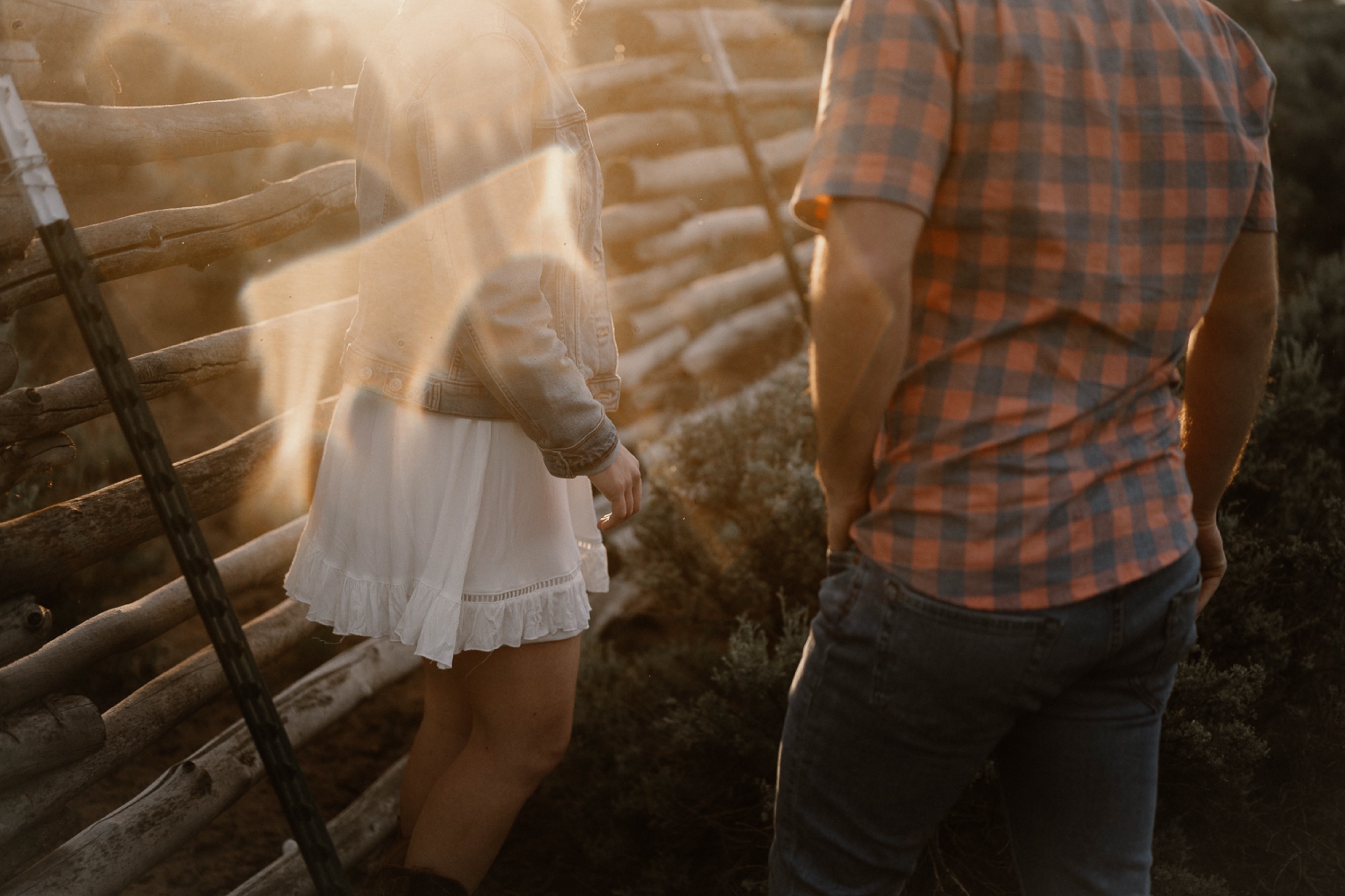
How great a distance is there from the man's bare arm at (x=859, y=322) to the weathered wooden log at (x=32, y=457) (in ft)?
5.50

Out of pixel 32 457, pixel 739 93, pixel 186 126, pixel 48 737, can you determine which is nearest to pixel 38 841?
pixel 48 737

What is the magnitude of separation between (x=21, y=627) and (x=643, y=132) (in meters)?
4.11

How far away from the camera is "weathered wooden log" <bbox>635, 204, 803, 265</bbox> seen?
540cm

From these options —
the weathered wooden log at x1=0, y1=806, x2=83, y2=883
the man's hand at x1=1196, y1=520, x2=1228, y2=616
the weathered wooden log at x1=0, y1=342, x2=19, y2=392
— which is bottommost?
the weathered wooden log at x1=0, y1=806, x2=83, y2=883

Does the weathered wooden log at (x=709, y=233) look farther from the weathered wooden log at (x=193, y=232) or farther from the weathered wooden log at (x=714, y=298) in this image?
the weathered wooden log at (x=193, y=232)

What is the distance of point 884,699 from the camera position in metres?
1.14

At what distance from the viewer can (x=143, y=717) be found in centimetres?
224

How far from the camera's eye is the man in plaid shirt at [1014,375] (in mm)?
1056

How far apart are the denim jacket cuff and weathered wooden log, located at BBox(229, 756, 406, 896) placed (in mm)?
1232

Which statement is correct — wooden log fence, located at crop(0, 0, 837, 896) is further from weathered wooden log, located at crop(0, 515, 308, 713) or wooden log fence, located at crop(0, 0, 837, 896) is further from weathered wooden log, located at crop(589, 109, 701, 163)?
weathered wooden log, located at crop(589, 109, 701, 163)

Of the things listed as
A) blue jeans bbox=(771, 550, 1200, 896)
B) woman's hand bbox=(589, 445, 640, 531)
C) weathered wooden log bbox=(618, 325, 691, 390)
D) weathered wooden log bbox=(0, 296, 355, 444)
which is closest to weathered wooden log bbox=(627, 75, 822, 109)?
weathered wooden log bbox=(618, 325, 691, 390)

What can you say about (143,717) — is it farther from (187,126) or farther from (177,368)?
(187,126)

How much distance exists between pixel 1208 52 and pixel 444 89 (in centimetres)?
104

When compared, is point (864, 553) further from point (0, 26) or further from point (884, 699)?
point (0, 26)
